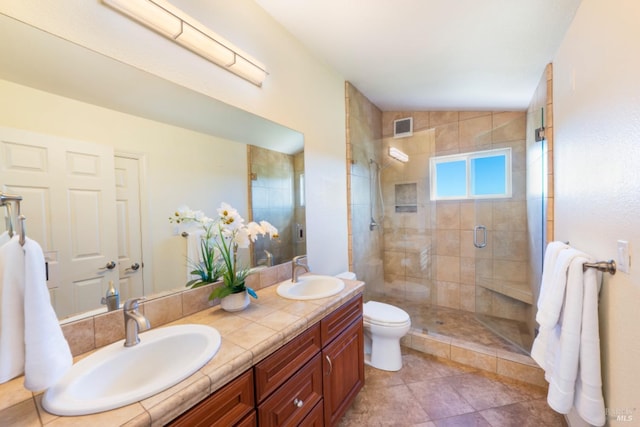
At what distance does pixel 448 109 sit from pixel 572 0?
1615 millimetres

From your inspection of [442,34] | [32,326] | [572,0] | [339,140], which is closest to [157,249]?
[32,326]

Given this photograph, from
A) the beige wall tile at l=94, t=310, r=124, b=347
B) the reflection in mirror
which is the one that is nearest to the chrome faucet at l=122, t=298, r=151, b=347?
the beige wall tile at l=94, t=310, r=124, b=347

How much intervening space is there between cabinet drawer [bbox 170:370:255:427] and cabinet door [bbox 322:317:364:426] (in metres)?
0.51

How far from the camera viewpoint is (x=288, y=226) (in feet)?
6.19

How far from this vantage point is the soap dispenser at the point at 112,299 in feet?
3.27

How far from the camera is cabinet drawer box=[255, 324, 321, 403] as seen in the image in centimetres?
94

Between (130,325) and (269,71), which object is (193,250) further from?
(269,71)

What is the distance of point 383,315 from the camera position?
2.06 meters

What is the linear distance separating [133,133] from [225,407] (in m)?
1.16

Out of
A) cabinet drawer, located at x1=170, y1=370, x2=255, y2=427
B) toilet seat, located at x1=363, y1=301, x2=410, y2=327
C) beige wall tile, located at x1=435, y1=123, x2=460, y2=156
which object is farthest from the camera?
beige wall tile, located at x1=435, y1=123, x2=460, y2=156

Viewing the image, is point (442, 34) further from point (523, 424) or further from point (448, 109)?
point (523, 424)

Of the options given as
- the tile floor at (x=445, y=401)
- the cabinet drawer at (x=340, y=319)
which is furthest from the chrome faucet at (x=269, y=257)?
the tile floor at (x=445, y=401)

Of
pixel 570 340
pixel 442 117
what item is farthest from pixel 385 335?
pixel 442 117

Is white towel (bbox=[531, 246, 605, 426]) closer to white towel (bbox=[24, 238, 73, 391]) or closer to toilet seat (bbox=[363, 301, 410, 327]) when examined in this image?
toilet seat (bbox=[363, 301, 410, 327])
